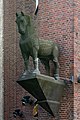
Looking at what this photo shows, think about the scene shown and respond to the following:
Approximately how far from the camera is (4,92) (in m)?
16.6

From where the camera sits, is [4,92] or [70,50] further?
[4,92]

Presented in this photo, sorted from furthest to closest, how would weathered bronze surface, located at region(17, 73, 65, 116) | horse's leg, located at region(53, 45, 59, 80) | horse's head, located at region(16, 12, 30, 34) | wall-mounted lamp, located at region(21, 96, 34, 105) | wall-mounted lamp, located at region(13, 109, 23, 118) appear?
wall-mounted lamp, located at region(13, 109, 23, 118) < wall-mounted lamp, located at region(21, 96, 34, 105) < horse's leg, located at region(53, 45, 59, 80) < horse's head, located at region(16, 12, 30, 34) < weathered bronze surface, located at region(17, 73, 65, 116)

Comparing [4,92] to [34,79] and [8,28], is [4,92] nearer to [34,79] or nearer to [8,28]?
[8,28]

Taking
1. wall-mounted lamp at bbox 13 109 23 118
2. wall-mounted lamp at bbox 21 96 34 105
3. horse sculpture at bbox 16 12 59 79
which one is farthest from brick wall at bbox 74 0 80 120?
wall-mounted lamp at bbox 13 109 23 118

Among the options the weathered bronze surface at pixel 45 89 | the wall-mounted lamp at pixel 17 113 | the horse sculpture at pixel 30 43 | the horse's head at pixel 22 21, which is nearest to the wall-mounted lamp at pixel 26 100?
the wall-mounted lamp at pixel 17 113

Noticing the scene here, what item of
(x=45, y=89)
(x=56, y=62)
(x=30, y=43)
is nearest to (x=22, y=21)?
(x=30, y=43)

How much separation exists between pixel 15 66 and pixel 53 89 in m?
5.06

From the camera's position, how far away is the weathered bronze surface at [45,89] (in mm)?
10414

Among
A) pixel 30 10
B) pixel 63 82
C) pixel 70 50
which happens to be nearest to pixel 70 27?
pixel 70 50

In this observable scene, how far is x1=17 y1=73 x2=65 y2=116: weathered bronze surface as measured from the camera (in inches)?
410

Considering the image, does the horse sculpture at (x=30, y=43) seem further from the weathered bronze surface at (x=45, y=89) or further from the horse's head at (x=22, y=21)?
the weathered bronze surface at (x=45, y=89)

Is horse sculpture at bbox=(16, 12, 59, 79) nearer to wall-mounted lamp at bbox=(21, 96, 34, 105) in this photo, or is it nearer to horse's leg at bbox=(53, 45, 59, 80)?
horse's leg at bbox=(53, 45, 59, 80)

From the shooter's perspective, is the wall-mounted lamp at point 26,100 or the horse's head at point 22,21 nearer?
the horse's head at point 22,21

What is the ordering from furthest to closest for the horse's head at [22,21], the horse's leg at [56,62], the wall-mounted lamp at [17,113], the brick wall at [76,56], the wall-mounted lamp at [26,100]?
the wall-mounted lamp at [17,113] → the wall-mounted lamp at [26,100] → the horse's leg at [56,62] → the brick wall at [76,56] → the horse's head at [22,21]
